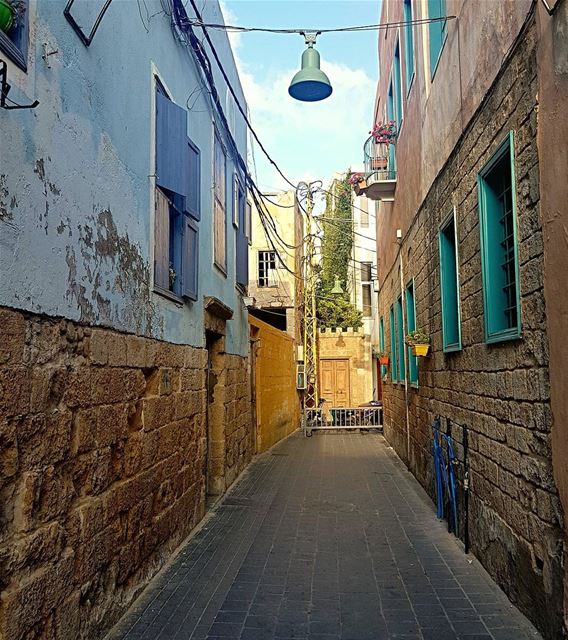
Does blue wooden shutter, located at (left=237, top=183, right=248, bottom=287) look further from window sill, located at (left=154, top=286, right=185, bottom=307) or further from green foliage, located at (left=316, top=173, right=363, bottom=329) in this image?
green foliage, located at (left=316, top=173, right=363, bottom=329)

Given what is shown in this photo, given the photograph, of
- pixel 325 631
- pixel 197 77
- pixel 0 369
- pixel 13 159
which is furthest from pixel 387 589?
pixel 197 77

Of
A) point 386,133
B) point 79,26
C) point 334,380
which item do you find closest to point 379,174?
point 386,133

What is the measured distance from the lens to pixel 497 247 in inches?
197

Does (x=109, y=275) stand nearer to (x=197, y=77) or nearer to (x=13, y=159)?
(x=13, y=159)

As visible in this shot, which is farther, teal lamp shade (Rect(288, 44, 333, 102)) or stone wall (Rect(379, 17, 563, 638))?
teal lamp shade (Rect(288, 44, 333, 102))

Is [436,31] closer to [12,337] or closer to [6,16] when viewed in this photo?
[6,16]

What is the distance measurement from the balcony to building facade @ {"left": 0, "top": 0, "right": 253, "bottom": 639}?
5.45m

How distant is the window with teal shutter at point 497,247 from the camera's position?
4805 millimetres

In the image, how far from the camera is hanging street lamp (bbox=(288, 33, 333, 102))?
23.5 feet

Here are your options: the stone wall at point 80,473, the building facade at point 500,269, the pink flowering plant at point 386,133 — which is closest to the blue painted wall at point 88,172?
the stone wall at point 80,473

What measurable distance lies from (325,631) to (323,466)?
300 inches

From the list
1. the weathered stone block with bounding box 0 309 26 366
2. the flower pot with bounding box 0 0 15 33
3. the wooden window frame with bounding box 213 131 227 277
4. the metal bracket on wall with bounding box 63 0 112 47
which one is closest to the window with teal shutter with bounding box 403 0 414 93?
the wooden window frame with bounding box 213 131 227 277

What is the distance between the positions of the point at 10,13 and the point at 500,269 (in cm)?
386

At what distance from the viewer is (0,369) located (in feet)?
9.52
